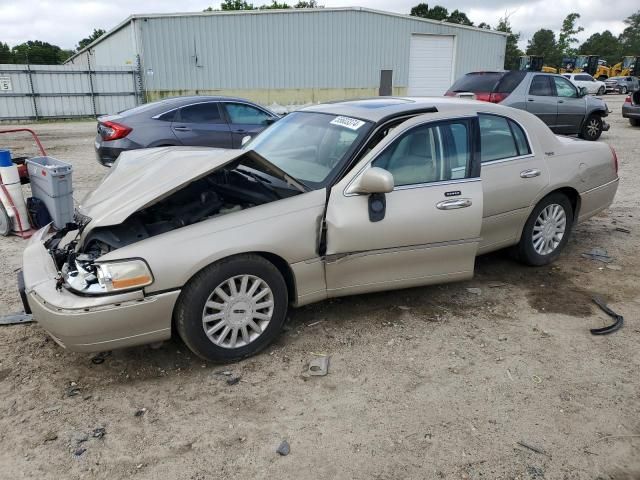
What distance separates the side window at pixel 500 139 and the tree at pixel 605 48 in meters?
90.2

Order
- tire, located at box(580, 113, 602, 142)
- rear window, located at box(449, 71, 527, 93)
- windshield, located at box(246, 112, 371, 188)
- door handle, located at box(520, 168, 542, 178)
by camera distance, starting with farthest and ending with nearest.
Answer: tire, located at box(580, 113, 602, 142)
rear window, located at box(449, 71, 527, 93)
door handle, located at box(520, 168, 542, 178)
windshield, located at box(246, 112, 371, 188)

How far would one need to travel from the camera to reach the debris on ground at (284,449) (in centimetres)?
258

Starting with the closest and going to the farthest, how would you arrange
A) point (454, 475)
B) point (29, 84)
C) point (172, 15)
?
point (454, 475), point (29, 84), point (172, 15)

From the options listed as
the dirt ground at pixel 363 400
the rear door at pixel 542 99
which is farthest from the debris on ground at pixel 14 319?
the rear door at pixel 542 99

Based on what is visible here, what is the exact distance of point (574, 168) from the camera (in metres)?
4.78

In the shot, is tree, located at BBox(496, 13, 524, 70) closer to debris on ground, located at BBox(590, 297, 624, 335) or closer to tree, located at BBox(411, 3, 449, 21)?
tree, located at BBox(411, 3, 449, 21)

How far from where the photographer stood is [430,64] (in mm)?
27641

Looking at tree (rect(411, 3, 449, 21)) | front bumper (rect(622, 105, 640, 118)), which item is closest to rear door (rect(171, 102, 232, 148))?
front bumper (rect(622, 105, 640, 118))

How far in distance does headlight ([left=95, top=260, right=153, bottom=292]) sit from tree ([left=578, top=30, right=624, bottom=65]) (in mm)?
93224

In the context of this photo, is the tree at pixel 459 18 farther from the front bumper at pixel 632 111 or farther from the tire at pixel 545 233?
the tire at pixel 545 233

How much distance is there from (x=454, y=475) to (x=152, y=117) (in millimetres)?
7556

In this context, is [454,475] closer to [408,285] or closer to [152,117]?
[408,285]

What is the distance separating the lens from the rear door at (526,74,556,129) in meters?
11.8

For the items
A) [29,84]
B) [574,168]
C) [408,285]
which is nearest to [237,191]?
[408,285]
